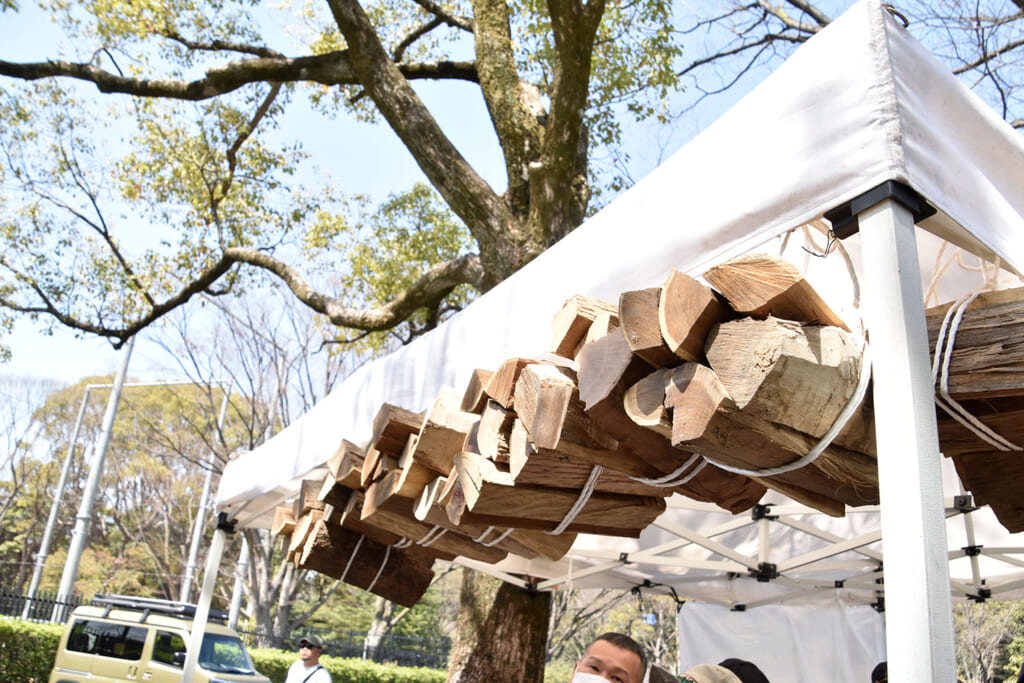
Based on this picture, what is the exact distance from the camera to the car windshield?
440 inches

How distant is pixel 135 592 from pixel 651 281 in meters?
31.6

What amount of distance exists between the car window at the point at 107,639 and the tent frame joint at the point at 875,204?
12.1 m

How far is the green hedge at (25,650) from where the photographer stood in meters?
12.0

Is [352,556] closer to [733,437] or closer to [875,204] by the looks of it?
[733,437]

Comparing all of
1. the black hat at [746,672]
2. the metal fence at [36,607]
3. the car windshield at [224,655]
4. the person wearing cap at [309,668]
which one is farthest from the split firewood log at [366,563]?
the metal fence at [36,607]

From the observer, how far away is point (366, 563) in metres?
4.10

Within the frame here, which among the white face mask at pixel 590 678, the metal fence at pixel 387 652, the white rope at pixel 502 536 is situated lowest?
the metal fence at pixel 387 652

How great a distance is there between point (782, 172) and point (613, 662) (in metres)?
1.33

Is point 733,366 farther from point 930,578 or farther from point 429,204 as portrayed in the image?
point 429,204

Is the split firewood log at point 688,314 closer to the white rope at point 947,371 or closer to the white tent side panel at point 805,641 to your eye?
the white rope at point 947,371

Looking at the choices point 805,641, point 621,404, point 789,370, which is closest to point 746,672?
point 621,404

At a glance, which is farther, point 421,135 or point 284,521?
point 421,135

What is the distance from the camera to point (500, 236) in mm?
6484

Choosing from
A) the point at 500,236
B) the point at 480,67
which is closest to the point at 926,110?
the point at 500,236
